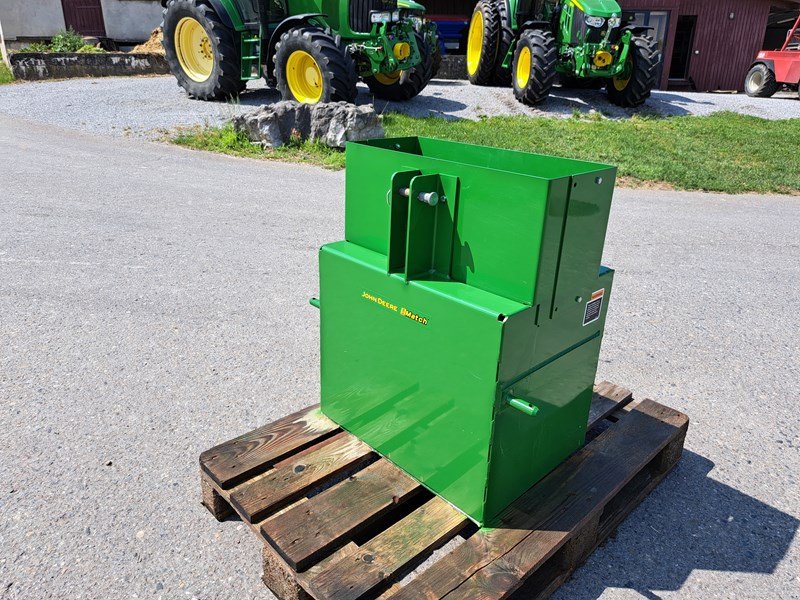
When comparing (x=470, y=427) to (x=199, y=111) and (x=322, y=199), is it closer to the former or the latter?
(x=322, y=199)

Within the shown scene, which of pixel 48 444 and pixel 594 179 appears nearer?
pixel 594 179

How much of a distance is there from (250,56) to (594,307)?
10601mm

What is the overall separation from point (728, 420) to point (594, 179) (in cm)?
199

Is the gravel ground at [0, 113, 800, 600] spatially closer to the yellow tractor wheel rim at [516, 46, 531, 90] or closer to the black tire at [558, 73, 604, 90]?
the yellow tractor wheel rim at [516, 46, 531, 90]

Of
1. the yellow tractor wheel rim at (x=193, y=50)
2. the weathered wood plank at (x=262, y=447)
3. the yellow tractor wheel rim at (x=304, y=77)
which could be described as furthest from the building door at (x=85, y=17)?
the weathered wood plank at (x=262, y=447)

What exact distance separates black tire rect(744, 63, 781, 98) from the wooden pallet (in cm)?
1886

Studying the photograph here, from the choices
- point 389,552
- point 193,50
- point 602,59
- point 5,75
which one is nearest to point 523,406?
point 389,552

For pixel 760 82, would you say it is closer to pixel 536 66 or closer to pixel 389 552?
pixel 536 66

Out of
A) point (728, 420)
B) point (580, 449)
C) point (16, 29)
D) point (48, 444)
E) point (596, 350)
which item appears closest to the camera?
point (596, 350)

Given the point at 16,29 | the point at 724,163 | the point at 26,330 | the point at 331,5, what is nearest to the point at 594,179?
the point at 26,330

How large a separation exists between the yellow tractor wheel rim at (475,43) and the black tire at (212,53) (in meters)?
6.36

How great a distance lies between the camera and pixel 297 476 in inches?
102

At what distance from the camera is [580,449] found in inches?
112

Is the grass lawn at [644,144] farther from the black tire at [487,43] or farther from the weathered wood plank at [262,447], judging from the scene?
the weathered wood plank at [262,447]
